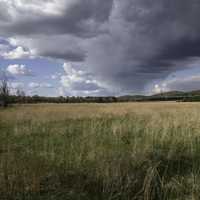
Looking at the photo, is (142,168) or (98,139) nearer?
(142,168)

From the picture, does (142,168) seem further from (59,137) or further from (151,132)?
(59,137)

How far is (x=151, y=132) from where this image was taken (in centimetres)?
996

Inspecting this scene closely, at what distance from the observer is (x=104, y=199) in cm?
436

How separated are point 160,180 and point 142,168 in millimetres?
679

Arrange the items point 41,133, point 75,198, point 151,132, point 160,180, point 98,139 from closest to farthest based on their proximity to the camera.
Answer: point 75,198, point 160,180, point 98,139, point 151,132, point 41,133

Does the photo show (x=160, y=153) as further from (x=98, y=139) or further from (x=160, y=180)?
(x=98, y=139)

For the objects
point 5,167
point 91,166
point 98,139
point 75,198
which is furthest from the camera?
point 98,139

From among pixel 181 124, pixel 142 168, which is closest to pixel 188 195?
pixel 142 168

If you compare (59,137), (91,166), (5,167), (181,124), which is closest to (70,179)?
(91,166)

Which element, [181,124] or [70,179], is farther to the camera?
[181,124]

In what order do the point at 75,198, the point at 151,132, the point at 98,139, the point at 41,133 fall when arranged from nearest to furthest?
the point at 75,198 < the point at 98,139 < the point at 151,132 < the point at 41,133

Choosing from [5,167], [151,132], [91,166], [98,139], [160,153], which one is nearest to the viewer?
[5,167]

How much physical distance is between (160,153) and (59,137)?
4.41 m

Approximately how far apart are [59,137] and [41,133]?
156 centimetres
